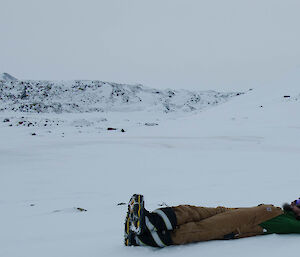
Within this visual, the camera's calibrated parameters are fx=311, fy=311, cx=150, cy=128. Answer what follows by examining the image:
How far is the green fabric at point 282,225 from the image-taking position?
2.95 metres

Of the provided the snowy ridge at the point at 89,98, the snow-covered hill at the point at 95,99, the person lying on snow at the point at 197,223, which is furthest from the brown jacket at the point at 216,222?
the snowy ridge at the point at 89,98

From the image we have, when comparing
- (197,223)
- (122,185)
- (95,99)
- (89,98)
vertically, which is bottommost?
(122,185)

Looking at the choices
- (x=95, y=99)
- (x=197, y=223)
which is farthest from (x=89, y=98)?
(x=197, y=223)

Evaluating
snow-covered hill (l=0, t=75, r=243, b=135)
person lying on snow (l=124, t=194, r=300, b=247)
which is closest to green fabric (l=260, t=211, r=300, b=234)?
person lying on snow (l=124, t=194, r=300, b=247)

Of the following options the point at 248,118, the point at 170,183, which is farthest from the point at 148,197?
the point at 248,118

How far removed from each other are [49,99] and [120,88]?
1156 centimetres

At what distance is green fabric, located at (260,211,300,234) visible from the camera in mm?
2954

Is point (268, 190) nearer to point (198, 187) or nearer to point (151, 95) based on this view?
point (198, 187)

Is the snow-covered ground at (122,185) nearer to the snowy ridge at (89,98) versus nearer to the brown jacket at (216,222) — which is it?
the brown jacket at (216,222)

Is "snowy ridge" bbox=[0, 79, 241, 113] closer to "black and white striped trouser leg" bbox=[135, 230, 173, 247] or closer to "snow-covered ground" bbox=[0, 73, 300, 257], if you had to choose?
"snow-covered ground" bbox=[0, 73, 300, 257]

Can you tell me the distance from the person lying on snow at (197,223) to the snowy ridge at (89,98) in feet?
110

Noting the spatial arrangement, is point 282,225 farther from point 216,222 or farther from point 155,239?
point 155,239

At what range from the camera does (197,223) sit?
2.85 m

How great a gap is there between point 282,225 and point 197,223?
0.84m
